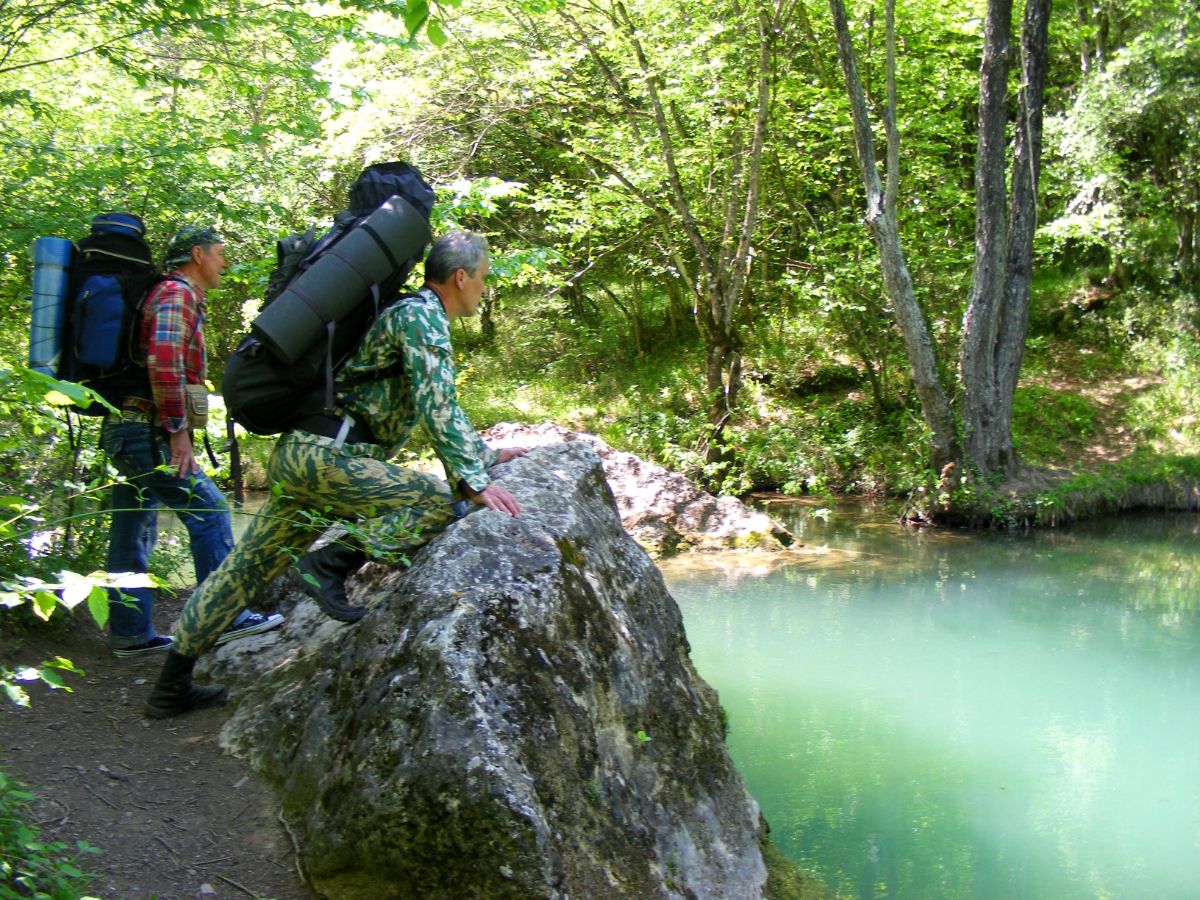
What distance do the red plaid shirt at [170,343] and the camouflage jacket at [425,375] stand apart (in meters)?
1.08

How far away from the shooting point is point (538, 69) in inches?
509

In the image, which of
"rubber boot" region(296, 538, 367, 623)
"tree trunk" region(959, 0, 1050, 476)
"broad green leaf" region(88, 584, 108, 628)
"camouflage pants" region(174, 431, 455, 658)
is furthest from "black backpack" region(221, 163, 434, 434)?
"tree trunk" region(959, 0, 1050, 476)

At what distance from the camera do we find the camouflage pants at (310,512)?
3.56 meters

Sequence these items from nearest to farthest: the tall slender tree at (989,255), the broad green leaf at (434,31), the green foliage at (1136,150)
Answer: the broad green leaf at (434,31) < the tall slender tree at (989,255) < the green foliage at (1136,150)

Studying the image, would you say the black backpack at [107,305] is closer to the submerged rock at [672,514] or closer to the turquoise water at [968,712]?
the turquoise water at [968,712]

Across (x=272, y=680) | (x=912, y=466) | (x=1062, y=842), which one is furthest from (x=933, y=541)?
(x=272, y=680)

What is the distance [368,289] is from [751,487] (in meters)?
11.6

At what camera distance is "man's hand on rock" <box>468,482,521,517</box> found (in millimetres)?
3646

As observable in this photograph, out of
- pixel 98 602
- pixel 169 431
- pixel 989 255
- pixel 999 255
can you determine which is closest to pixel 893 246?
pixel 989 255

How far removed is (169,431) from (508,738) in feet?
7.76

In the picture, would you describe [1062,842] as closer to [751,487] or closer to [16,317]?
[16,317]

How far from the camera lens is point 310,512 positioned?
3.55m

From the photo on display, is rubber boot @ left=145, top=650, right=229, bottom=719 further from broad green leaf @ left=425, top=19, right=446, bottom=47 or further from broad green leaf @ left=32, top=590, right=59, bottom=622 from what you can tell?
broad green leaf @ left=425, top=19, right=446, bottom=47

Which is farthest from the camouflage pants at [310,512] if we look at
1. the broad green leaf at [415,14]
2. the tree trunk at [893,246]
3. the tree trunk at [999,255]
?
the tree trunk at [999,255]
